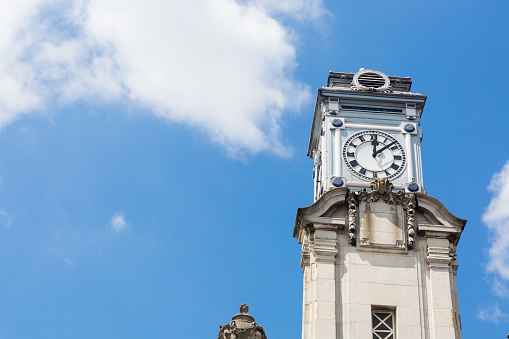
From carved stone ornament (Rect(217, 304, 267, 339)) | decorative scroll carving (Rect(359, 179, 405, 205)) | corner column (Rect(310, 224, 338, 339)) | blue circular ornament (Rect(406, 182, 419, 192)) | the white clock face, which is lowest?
carved stone ornament (Rect(217, 304, 267, 339))

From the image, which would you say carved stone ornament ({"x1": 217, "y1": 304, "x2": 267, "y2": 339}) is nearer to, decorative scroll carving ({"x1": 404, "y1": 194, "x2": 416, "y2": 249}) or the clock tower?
the clock tower

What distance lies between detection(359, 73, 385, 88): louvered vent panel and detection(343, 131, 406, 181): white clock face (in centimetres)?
317

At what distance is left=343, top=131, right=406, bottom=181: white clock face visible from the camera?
36.9 meters

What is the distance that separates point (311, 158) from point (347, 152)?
570 cm

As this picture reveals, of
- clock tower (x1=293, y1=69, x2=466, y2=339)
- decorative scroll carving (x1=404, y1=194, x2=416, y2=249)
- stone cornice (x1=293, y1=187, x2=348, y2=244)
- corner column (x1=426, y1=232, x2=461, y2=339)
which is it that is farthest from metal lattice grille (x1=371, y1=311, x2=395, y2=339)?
stone cornice (x1=293, y1=187, x2=348, y2=244)

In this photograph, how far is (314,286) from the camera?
99.3 feet

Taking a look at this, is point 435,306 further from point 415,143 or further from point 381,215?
point 415,143

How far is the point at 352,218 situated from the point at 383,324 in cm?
370

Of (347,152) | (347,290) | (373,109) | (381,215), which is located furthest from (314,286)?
(373,109)

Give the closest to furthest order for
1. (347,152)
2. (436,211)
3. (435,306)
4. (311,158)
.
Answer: (435,306), (436,211), (347,152), (311,158)

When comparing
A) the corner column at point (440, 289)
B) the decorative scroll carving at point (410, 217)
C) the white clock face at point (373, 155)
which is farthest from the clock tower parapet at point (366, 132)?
the corner column at point (440, 289)

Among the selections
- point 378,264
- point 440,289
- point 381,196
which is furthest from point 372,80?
point 440,289

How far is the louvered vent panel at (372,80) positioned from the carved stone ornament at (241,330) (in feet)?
46.4

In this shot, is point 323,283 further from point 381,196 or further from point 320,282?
point 381,196
